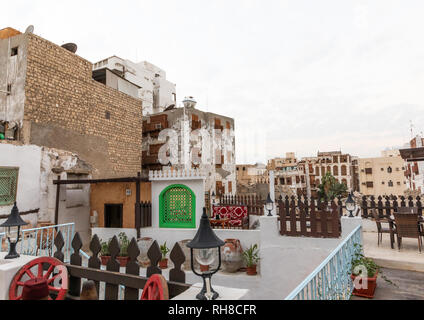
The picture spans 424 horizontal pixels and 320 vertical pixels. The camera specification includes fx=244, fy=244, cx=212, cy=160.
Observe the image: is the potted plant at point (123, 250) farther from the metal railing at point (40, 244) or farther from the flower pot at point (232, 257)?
the flower pot at point (232, 257)

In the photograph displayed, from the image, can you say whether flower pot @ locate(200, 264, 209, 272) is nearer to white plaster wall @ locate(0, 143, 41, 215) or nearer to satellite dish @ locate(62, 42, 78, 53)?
Result: white plaster wall @ locate(0, 143, 41, 215)

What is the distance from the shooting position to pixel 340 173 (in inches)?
1934

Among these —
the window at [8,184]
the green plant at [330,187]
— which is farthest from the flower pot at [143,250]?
the green plant at [330,187]

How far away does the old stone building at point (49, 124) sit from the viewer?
10656 mm

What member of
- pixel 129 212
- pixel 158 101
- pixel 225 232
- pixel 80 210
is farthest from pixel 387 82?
pixel 158 101

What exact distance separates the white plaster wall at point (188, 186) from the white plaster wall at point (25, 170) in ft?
16.7

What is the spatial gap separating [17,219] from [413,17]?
971 cm

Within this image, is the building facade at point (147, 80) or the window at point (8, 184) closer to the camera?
the window at point (8, 184)

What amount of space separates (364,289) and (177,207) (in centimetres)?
775

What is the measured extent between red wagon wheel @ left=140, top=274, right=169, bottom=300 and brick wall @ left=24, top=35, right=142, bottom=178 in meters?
12.1

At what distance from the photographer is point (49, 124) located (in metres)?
12.1

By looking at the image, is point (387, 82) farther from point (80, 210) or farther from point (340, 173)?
point (340, 173)

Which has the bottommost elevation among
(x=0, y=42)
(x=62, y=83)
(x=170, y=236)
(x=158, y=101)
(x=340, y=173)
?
(x=170, y=236)

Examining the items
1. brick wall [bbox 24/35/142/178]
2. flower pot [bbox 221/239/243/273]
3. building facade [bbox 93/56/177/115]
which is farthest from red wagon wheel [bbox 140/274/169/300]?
building facade [bbox 93/56/177/115]
